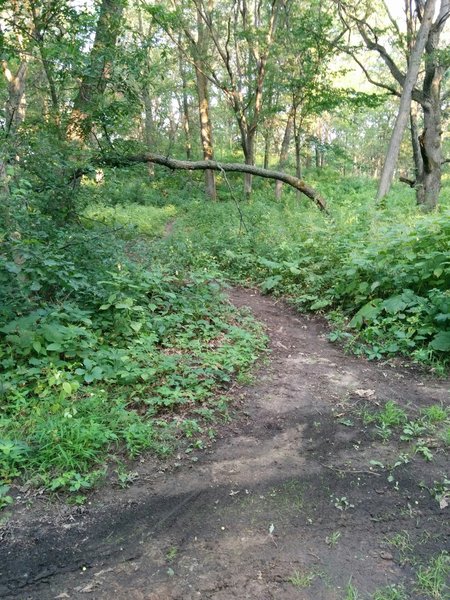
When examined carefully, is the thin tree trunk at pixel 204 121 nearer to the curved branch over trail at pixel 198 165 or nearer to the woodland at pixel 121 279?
the woodland at pixel 121 279

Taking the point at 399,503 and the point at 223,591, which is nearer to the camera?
the point at 223,591

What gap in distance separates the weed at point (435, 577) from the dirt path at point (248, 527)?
5 centimetres

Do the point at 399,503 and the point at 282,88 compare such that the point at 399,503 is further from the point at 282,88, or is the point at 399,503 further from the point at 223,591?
the point at 282,88

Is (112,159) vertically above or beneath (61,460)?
above

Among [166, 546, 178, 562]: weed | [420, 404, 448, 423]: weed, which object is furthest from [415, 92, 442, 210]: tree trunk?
[166, 546, 178, 562]: weed

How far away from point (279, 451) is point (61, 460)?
1.71 m

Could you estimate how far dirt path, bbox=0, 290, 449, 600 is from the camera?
90.7 inches

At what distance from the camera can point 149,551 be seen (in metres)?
2.51

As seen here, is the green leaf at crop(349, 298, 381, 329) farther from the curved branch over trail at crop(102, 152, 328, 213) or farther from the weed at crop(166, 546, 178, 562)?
the curved branch over trail at crop(102, 152, 328, 213)

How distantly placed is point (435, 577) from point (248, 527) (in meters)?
1.08

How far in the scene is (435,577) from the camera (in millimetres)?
2314

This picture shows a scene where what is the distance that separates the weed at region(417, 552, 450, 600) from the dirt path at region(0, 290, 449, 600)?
0.05 metres

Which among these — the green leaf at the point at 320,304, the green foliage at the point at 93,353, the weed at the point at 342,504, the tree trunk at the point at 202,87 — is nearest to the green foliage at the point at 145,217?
the tree trunk at the point at 202,87

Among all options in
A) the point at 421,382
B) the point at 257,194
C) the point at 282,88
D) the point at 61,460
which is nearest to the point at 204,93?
the point at 282,88
